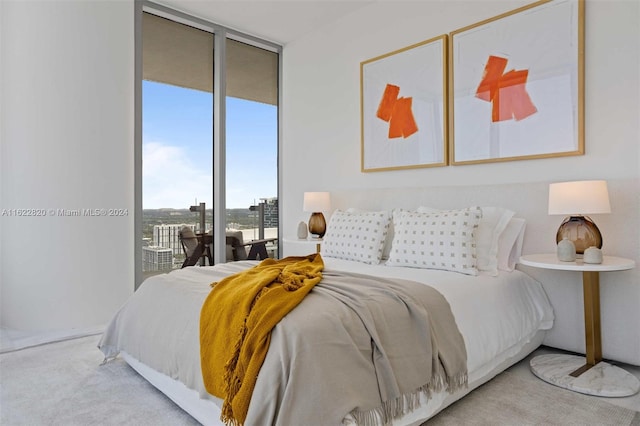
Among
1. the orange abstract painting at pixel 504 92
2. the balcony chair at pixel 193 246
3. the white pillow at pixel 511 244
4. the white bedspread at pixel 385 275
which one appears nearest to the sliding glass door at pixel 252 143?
the balcony chair at pixel 193 246

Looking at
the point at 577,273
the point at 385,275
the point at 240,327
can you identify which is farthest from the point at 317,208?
the point at 240,327

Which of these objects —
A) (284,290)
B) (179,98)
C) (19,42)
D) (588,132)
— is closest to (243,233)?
(179,98)

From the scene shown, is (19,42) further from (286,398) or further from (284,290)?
(286,398)

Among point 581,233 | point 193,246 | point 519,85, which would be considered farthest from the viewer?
point 193,246

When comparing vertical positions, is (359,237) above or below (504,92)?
below

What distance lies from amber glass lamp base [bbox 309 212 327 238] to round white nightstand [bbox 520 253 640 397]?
80.7 inches

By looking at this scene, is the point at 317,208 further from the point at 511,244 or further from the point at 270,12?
the point at 270,12

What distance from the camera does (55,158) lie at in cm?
352

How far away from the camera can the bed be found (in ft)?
4.83

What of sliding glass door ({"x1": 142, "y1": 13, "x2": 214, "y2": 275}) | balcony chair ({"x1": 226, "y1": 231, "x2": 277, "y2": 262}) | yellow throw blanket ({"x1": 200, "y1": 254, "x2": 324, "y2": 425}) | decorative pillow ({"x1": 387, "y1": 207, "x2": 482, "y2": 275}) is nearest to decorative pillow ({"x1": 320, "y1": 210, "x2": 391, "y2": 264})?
decorative pillow ({"x1": 387, "y1": 207, "x2": 482, "y2": 275})

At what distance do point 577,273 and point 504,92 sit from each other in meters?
1.36

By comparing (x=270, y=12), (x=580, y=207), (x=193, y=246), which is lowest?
(x=193, y=246)

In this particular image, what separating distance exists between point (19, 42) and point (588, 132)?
4395mm

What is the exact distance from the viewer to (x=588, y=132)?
271 cm
